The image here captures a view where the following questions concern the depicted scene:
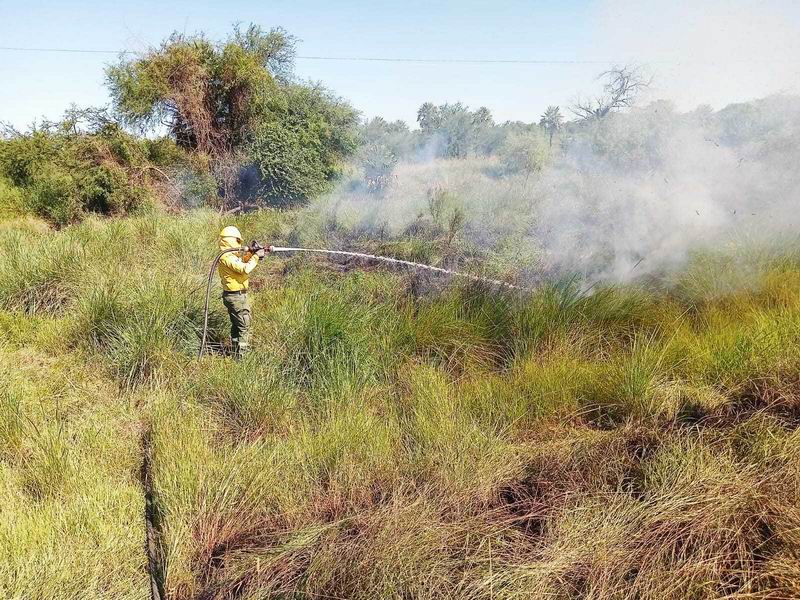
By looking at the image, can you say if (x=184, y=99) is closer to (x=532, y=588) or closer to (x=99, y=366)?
(x=99, y=366)

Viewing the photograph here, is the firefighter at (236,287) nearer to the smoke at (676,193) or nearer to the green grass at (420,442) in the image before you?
the green grass at (420,442)

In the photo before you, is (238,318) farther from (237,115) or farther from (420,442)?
(237,115)

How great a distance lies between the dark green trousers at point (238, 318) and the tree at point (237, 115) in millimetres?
8115

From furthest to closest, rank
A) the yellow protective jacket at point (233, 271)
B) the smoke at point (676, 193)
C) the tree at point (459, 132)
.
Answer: the tree at point (459, 132) < the smoke at point (676, 193) < the yellow protective jacket at point (233, 271)

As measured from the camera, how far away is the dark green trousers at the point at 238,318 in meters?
4.30

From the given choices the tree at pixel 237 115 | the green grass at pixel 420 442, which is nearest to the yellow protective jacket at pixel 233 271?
the green grass at pixel 420 442

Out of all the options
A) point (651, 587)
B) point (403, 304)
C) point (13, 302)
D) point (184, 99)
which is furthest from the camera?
point (184, 99)

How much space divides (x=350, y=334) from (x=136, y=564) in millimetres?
2175

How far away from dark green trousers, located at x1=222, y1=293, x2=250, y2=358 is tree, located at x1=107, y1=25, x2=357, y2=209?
26.6ft

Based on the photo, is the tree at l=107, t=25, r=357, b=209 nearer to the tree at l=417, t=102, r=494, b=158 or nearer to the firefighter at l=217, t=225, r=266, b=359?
the tree at l=417, t=102, r=494, b=158

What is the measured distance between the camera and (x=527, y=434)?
2.96m

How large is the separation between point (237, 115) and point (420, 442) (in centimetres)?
1326

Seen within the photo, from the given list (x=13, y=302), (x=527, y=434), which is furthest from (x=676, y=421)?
(x=13, y=302)

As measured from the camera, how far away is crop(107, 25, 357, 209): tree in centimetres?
1203
